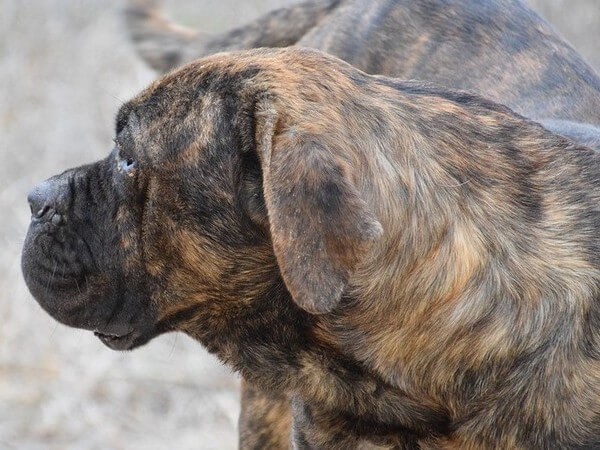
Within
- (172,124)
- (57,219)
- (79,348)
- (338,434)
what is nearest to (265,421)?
(338,434)

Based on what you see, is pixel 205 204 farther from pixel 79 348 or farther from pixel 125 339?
pixel 79 348

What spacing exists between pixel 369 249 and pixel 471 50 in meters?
1.80

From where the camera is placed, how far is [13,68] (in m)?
9.31

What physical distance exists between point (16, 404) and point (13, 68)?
3792 mm

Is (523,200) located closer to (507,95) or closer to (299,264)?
(299,264)

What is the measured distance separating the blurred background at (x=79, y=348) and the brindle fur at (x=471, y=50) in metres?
1.66

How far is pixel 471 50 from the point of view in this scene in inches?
180

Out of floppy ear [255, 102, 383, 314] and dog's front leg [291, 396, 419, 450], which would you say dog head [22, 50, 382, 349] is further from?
dog's front leg [291, 396, 419, 450]

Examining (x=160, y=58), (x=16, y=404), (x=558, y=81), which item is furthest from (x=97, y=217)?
(x=16, y=404)

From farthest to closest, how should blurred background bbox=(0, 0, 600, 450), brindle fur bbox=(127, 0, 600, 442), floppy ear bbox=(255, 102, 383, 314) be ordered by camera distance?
blurred background bbox=(0, 0, 600, 450) < brindle fur bbox=(127, 0, 600, 442) < floppy ear bbox=(255, 102, 383, 314)

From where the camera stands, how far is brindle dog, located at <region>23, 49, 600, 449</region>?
3117 mm

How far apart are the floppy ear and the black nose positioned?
3.19 feet

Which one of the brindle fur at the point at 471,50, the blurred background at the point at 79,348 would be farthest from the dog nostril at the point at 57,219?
the blurred background at the point at 79,348

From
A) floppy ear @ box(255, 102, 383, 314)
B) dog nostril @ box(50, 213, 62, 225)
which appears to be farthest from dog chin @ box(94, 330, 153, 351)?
floppy ear @ box(255, 102, 383, 314)
